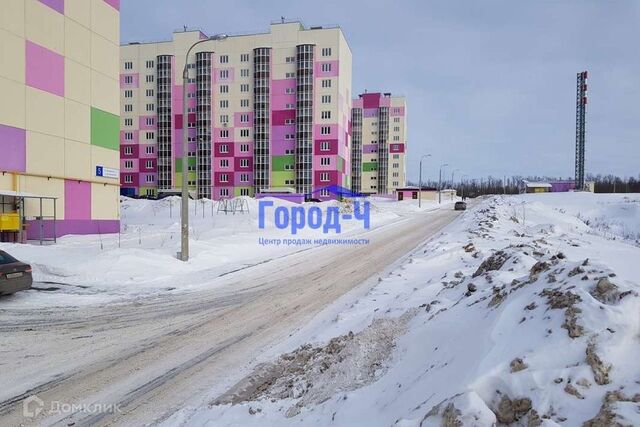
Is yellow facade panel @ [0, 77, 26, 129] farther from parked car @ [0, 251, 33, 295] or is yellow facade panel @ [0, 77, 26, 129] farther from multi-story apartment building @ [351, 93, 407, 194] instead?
multi-story apartment building @ [351, 93, 407, 194]

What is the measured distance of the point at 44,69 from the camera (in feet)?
66.1

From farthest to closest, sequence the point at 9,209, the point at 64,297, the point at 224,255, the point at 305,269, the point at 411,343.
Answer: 1. the point at 9,209
2. the point at 224,255
3. the point at 305,269
4. the point at 64,297
5. the point at 411,343

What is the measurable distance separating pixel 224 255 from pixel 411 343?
11.5 meters

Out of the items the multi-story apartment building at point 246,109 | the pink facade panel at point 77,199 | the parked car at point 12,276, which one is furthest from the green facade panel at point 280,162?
the parked car at point 12,276

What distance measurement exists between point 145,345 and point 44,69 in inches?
757

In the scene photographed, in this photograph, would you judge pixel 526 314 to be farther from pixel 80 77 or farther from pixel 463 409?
pixel 80 77

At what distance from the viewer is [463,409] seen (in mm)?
3021

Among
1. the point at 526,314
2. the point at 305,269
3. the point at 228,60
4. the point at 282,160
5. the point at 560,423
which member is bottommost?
the point at 305,269

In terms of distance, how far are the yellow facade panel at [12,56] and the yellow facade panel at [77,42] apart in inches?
97.5

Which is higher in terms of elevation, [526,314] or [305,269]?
[526,314]

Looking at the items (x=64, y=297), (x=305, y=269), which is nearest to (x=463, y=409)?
(x=64, y=297)

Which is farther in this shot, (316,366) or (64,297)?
(64,297)

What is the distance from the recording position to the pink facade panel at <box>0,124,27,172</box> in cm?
1838

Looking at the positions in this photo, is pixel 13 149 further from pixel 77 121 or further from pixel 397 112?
pixel 397 112
